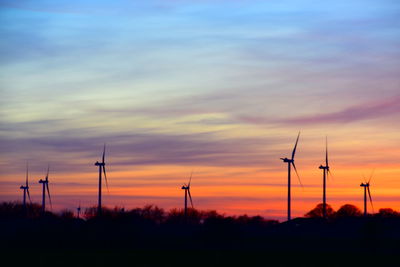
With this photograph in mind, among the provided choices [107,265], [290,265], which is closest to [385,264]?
[290,265]

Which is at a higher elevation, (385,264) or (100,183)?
(100,183)

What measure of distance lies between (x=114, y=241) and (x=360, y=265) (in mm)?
82795

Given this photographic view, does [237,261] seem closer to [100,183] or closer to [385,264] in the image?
[385,264]

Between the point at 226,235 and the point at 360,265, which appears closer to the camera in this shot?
the point at 360,265

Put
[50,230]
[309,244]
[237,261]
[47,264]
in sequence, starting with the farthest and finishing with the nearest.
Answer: [50,230] < [309,244] < [237,261] < [47,264]

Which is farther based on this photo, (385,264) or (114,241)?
(114,241)

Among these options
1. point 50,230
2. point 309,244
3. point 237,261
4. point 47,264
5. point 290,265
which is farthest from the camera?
point 50,230

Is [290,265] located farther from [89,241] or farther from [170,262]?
[89,241]

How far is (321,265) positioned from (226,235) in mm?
91492

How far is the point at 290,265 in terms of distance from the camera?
93.5m

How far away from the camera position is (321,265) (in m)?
93.8

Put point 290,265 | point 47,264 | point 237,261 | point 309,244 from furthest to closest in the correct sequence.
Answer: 1. point 309,244
2. point 237,261
3. point 290,265
4. point 47,264

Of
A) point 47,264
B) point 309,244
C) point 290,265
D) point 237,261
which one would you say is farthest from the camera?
point 309,244

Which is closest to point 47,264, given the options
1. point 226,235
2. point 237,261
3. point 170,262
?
point 170,262
